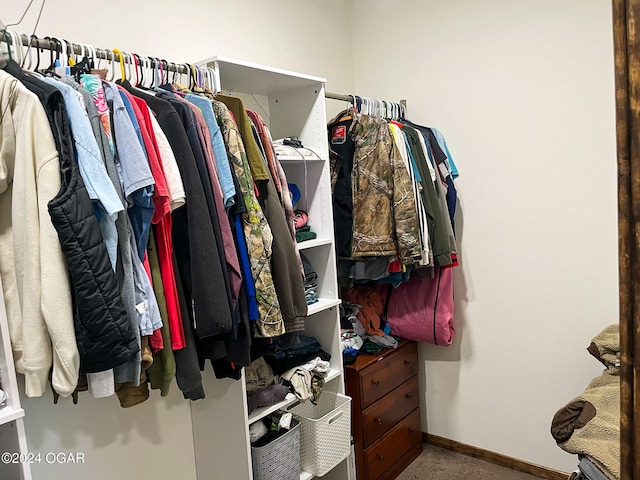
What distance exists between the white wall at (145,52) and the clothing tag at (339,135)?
0.48 meters

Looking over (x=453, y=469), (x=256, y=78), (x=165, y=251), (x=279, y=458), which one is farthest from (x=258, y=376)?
(x=453, y=469)

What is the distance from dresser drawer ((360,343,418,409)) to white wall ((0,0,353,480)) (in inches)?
29.2

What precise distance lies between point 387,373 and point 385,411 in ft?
0.60

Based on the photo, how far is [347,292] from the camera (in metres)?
2.64

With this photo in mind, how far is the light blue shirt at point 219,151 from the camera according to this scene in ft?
4.73

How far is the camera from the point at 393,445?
8.29 ft

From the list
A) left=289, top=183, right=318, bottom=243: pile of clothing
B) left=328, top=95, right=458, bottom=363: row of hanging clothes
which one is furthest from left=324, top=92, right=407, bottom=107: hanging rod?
left=289, top=183, right=318, bottom=243: pile of clothing

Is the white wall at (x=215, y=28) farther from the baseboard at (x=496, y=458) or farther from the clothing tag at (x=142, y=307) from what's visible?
the baseboard at (x=496, y=458)

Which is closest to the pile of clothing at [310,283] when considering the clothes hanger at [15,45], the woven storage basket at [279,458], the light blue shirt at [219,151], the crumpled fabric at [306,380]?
the crumpled fabric at [306,380]

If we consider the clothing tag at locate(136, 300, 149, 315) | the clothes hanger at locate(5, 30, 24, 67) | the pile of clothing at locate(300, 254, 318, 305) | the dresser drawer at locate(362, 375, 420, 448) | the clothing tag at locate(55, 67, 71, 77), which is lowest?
the dresser drawer at locate(362, 375, 420, 448)

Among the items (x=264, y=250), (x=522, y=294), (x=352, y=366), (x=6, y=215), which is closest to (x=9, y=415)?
(x=6, y=215)

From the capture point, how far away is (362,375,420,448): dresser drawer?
235 centimetres

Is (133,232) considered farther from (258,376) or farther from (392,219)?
(392,219)

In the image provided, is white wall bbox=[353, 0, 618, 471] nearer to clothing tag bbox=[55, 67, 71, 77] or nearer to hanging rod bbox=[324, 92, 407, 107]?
hanging rod bbox=[324, 92, 407, 107]
